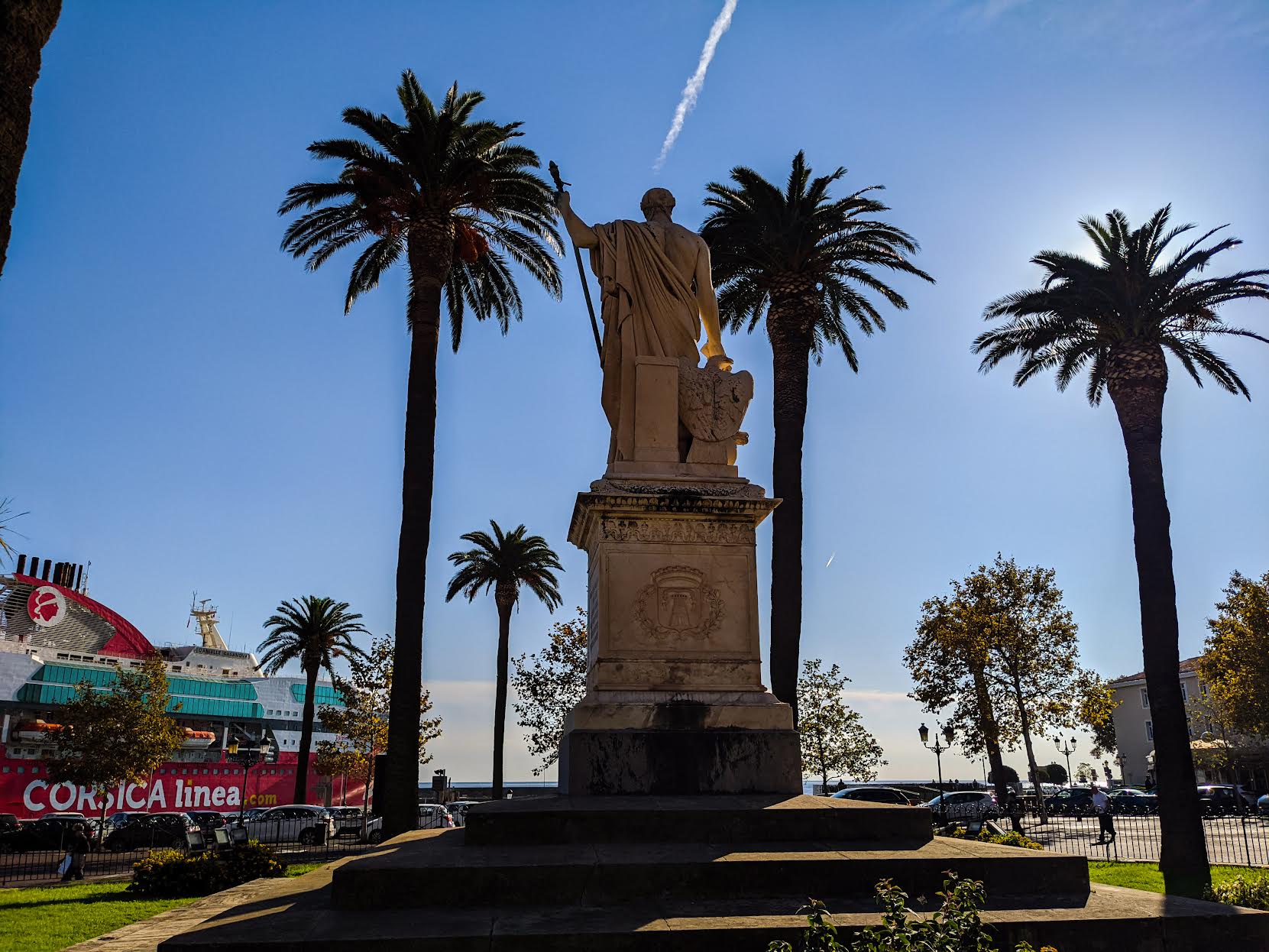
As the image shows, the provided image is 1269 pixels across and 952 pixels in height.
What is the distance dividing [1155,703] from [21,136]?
1798cm

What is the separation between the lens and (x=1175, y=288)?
1823cm

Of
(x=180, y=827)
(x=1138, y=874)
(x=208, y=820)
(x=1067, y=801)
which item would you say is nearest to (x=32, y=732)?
(x=208, y=820)

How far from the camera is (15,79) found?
3953 millimetres

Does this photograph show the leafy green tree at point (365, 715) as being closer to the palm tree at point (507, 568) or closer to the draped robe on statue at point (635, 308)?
the palm tree at point (507, 568)

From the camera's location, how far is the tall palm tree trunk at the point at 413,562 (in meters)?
16.4

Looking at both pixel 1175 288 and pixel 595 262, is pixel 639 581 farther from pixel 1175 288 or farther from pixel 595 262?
pixel 1175 288

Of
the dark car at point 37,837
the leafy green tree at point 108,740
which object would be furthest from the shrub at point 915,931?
the leafy green tree at point 108,740

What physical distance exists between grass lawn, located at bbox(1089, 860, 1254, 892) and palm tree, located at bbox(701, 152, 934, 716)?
6.25m

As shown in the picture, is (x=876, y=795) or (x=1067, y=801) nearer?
(x=876, y=795)

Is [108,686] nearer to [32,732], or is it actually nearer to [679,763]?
[32,732]

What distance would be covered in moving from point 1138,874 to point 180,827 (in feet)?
105

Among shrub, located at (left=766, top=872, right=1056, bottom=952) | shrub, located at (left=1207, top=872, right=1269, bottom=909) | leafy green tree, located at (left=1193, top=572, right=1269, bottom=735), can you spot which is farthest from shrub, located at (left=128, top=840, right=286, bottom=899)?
leafy green tree, located at (left=1193, top=572, right=1269, bottom=735)

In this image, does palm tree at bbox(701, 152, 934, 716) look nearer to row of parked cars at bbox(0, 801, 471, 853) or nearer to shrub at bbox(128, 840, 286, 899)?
shrub at bbox(128, 840, 286, 899)

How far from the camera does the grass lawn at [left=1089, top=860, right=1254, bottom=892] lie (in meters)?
15.4
